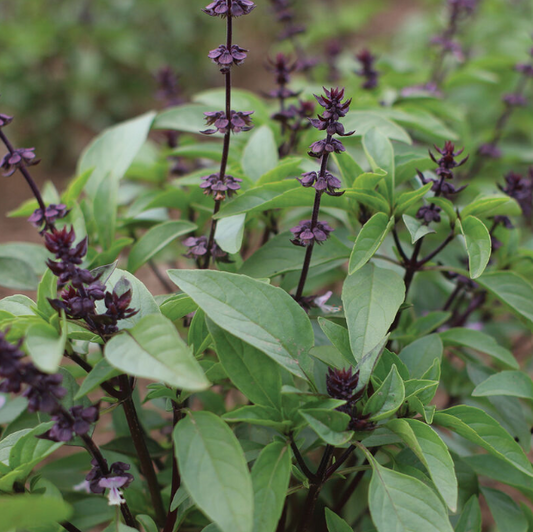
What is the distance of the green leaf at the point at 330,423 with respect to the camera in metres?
0.96

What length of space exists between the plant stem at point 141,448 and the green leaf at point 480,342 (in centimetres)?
79

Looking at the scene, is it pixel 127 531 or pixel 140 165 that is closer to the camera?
pixel 127 531

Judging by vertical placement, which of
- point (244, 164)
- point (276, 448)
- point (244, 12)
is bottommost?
point (276, 448)

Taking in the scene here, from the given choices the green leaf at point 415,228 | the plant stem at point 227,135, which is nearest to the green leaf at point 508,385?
the green leaf at point 415,228

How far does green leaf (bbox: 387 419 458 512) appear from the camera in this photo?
94 cm

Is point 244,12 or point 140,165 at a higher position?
point 244,12

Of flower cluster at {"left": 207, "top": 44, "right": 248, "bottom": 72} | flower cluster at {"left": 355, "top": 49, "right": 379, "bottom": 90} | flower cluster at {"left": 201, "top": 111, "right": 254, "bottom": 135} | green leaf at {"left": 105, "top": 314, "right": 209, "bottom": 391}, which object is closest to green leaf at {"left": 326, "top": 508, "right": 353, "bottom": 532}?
green leaf at {"left": 105, "top": 314, "right": 209, "bottom": 391}

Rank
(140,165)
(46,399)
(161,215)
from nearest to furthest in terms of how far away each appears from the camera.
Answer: (46,399)
(161,215)
(140,165)

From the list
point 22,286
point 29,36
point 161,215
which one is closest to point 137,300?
point 22,286

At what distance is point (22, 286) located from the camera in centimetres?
145

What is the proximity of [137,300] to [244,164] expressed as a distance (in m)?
0.61

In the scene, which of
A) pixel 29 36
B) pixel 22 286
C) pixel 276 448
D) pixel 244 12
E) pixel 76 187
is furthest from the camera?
pixel 29 36

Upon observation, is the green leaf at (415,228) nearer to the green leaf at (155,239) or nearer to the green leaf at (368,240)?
the green leaf at (368,240)

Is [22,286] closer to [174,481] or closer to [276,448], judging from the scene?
[174,481]
